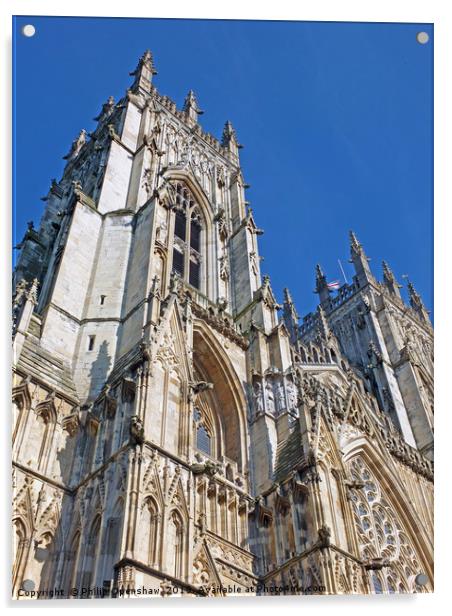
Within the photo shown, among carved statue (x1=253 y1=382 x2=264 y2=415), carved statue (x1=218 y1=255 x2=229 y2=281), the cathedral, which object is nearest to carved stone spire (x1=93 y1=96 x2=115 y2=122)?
the cathedral

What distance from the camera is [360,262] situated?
37344mm

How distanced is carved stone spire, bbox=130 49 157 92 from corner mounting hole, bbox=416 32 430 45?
18754 mm

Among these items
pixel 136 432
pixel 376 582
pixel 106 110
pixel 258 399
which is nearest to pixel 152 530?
pixel 136 432

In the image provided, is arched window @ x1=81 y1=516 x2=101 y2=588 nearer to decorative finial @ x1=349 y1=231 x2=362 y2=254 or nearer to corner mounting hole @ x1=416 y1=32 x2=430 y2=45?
corner mounting hole @ x1=416 y1=32 x2=430 y2=45

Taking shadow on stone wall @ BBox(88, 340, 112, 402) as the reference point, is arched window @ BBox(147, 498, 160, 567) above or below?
below

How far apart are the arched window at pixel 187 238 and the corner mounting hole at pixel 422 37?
38.3ft

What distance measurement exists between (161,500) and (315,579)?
337 centimetres

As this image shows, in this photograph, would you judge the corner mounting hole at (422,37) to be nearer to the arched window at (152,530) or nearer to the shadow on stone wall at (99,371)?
the arched window at (152,530)

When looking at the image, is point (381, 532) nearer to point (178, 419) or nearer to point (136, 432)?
point (178, 419)

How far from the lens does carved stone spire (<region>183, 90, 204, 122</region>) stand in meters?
A: 31.6

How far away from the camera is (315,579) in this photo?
12.3 m

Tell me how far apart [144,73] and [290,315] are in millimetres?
14245
